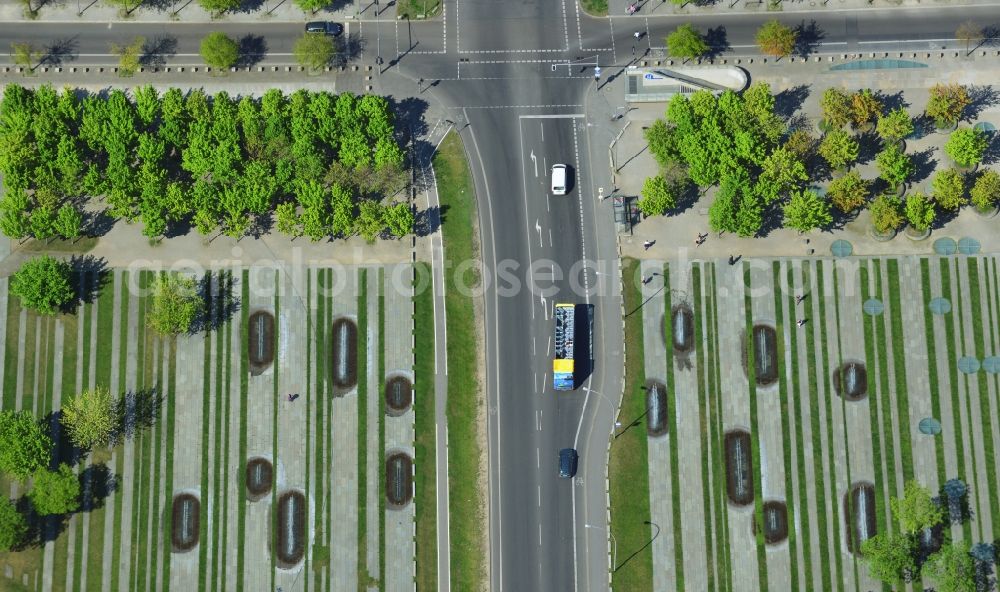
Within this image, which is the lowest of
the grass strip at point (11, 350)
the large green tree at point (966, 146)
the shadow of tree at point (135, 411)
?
the shadow of tree at point (135, 411)

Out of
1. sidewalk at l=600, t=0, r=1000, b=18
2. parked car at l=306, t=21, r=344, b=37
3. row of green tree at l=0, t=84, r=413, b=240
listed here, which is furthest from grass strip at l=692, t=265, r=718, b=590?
parked car at l=306, t=21, r=344, b=37

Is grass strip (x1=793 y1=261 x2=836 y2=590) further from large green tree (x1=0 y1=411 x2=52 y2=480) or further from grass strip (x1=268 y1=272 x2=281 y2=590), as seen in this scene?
large green tree (x1=0 y1=411 x2=52 y2=480)

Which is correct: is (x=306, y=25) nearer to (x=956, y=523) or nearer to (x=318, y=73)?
(x=318, y=73)

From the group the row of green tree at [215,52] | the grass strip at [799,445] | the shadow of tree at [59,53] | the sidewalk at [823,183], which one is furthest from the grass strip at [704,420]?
the shadow of tree at [59,53]

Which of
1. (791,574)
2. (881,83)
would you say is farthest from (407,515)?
(881,83)

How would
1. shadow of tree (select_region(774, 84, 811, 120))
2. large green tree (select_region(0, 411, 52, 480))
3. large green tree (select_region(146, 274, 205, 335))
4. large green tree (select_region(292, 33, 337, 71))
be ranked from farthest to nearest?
shadow of tree (select_region(774, 84, 811, 120)) → large green tree (select_region(292, 33, 337, 71)) → large green tree (select_region(146, 274, 205, 335)) → large green tree (select_region(0, 411, 52, 480))

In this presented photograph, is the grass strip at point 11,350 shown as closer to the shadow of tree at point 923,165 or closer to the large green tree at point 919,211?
the large green tree at point 919,211
